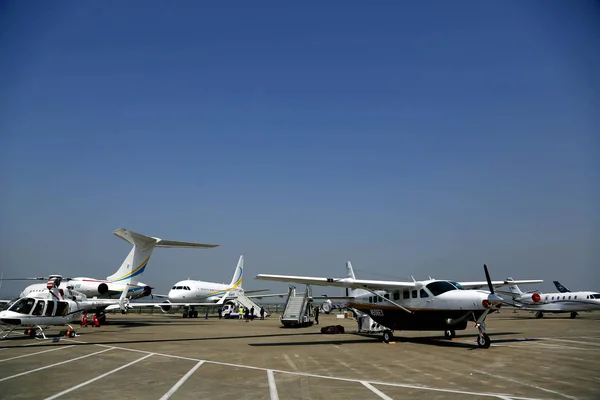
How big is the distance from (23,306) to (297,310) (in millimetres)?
17952

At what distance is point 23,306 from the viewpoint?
1984cm

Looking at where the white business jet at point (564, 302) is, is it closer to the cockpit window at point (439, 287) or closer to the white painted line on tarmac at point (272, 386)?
the cockpit window at point (439, 287)

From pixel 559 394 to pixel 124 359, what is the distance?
1158cm

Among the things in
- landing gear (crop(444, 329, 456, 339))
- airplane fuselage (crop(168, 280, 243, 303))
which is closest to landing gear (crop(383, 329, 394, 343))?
landing gear (crop(444, 329, 456, 339))

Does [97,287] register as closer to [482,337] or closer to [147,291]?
[147,291]

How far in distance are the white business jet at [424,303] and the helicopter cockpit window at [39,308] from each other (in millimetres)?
10650

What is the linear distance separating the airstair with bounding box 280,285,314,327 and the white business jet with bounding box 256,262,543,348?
1050 centimetres

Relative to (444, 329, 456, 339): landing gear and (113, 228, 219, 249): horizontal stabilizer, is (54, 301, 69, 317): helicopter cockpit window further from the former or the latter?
(444, 329, 456, 339): landing gear

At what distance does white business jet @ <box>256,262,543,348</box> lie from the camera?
15828 mm

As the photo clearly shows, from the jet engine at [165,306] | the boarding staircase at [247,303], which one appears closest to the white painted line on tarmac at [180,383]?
the jet engine at [165,306]

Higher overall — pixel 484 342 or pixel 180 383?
→ pixel 484 342

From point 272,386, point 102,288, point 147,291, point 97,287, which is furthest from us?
point 147,291

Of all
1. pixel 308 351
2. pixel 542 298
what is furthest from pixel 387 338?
pixel 542 298

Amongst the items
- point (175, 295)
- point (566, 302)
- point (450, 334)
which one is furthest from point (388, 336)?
point (175, 295)
